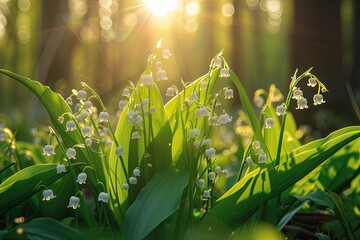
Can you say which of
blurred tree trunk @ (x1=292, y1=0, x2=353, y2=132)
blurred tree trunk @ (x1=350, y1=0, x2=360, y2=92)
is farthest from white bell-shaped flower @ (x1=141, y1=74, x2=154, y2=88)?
blurred tree trunk @ (x1=350, y1=0, x2=360, y2=92)

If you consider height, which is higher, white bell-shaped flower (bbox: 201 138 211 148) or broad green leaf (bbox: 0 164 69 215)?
white bell-shaped flower (bbox: 201 138 211 148)

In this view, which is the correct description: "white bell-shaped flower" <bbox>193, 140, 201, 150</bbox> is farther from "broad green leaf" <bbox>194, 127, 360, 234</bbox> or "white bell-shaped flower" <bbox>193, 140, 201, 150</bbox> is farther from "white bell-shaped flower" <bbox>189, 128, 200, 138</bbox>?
"broad green leaf" <bbox>194, 127, 360, 234</bbox>

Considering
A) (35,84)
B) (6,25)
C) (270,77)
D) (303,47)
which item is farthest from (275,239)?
(270,77)

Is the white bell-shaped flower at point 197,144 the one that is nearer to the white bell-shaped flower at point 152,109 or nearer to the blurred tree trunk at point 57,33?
the white bell-shaped flower at point 152,109

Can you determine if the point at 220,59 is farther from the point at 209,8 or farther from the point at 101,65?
the point at 209,8

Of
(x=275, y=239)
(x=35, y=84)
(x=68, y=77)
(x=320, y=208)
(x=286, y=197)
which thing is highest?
(x=35, y=84)

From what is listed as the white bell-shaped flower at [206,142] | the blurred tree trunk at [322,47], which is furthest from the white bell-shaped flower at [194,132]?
the blurred tree trunk at [322,47]
